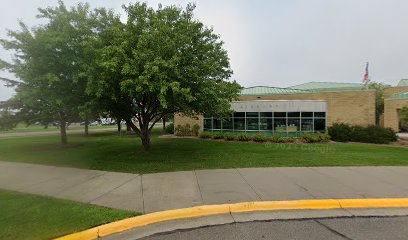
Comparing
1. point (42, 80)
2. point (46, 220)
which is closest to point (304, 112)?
point (42, 80)

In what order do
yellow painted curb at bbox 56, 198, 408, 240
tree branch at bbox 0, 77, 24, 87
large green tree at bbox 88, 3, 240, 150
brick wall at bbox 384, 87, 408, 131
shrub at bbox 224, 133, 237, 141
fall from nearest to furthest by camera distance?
1. yellow painted curb at bbox 56, 198, 408, 240
2. large green tree at bbox 88, 3, 240, 150
3. tree branch at bbox 0, 77, 24, 87
4. shrub at bbox 224, 133, 237, 141
5. brick wall at bbox 384, 87, 408, 131

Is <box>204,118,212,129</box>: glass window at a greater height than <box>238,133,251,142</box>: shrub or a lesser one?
greater

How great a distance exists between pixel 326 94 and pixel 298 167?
601 inches

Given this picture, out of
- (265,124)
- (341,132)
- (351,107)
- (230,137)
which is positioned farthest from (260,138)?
(351,107)

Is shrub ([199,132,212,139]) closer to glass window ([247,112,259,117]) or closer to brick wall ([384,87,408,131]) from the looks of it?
glass window ([247,112,259,117])

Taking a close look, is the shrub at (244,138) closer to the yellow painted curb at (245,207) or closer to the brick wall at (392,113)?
the yellow painted curb at (245,207)

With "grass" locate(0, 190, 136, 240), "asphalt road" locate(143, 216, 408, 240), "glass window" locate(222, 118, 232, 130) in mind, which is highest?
"glass window" locate(222, 118, 232, 130)

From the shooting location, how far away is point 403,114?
58.0 ft

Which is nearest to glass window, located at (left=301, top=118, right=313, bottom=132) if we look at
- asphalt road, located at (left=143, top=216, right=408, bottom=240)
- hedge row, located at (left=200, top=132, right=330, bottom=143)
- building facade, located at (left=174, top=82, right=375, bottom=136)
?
building facade, located at (left=174, top=82, right=375, bottom=136)

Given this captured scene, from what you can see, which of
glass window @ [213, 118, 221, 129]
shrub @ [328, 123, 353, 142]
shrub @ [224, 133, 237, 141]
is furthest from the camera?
glass window @ [213, 118, 221, 129]

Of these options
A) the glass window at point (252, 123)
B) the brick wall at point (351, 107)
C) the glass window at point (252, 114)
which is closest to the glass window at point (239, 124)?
the glass window at point (252, 123)

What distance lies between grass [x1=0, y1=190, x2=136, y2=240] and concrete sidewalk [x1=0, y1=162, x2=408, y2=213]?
15.3 inches

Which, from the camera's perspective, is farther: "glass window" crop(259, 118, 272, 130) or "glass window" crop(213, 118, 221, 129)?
"glass window" crop(213, 118, 221, 129)

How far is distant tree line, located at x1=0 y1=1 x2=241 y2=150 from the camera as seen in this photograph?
8633mm
